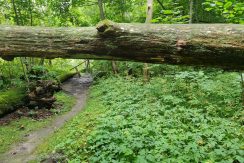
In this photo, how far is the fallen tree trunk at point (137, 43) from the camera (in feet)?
9.30

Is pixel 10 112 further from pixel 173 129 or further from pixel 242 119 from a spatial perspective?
pixel 242 119

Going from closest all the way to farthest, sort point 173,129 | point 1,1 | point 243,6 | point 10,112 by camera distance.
A: point 243,6 → point 173,129 → point 10,112 → point 1,1

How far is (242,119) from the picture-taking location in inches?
252

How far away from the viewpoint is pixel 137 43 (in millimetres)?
3104

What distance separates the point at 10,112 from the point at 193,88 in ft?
25.1

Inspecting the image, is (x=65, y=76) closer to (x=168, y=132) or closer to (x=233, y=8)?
(x=168, y=132)

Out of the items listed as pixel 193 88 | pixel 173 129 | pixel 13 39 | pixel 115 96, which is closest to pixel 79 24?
pixel 115 96

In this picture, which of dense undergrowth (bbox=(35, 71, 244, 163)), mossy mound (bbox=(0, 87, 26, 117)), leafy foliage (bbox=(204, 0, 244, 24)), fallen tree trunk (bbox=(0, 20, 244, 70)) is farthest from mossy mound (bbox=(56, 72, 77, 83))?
fallen tree trunk (bbox=(0, 20, 244, 70))

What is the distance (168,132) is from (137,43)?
11.2ft

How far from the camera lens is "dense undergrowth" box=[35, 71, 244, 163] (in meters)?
4.98

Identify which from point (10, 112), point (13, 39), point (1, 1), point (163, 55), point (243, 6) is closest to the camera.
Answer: point (163, 55)

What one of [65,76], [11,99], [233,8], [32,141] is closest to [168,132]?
[233,8]

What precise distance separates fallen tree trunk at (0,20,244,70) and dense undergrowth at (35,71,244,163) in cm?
242

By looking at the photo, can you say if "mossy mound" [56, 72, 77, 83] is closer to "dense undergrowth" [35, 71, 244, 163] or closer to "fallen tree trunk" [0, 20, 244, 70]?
"dense undergrowth" [35, 71, 244, 163]
